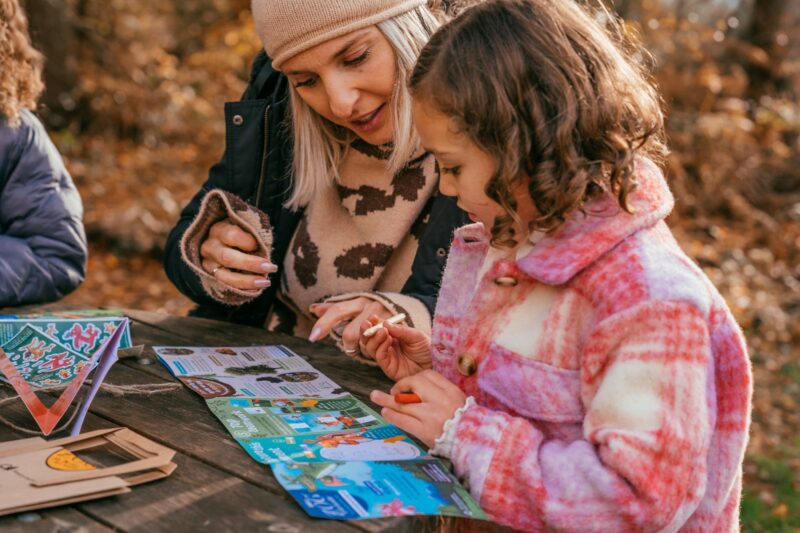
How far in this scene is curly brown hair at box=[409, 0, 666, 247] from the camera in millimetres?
1391

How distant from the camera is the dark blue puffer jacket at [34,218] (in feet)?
8.33

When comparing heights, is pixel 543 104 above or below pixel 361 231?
above

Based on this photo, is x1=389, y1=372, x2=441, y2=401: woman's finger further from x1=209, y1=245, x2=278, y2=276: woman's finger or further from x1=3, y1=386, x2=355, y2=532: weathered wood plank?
x1=209, y1=245, x2=278, y2=276: woman's finger

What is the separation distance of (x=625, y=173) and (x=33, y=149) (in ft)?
6.28

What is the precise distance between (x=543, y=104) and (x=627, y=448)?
553 mm

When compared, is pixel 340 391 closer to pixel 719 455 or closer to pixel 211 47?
pixel 719 455

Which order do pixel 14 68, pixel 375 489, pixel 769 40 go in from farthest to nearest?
pixel 769 40
pixel 14 68
pixel 375 489

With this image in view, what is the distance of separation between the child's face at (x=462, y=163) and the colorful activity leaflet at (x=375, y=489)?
444mm

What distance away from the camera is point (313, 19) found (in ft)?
6.88

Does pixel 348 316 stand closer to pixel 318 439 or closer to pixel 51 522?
pixel 318 439

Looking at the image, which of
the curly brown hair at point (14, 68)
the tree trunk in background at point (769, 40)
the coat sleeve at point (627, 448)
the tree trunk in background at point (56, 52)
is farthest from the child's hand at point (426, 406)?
the tree trunk in background at point (769, 40)

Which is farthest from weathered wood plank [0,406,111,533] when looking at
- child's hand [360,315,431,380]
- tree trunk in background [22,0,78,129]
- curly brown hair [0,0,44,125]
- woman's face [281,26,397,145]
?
tree trunk in background [22,0,78,129]

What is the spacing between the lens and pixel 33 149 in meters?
2.61

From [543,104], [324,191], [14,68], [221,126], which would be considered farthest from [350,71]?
[221,126]
